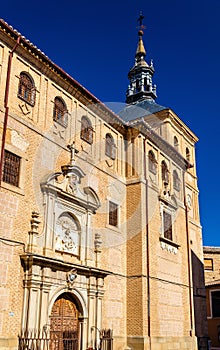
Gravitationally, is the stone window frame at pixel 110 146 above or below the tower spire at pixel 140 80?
below

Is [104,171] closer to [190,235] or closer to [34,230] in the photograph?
[34,230]

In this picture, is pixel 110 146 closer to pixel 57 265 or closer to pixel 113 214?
pixel 113 214

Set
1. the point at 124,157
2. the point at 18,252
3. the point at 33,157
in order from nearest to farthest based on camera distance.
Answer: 1. the point at 18,252
2. the point at 33,157
3. the point at 124,157

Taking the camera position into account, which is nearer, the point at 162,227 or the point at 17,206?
the point at 17,206

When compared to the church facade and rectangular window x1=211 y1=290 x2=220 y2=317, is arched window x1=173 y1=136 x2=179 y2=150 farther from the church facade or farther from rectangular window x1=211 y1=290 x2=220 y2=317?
rectangular window x1=211 y1=290 x2=220 y2=317

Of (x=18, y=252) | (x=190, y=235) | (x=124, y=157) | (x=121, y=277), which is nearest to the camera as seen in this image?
(x=18, y=252)

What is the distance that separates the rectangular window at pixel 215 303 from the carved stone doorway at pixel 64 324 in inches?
900

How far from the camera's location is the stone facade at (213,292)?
34653 millimetres

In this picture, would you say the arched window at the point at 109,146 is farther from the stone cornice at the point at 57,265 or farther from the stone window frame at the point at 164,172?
the stone cornice at the point at 57,265

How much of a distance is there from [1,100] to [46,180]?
301cm

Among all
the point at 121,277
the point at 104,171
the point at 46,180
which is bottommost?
the point at 121,277

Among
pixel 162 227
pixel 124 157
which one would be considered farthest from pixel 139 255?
pixel 124 157

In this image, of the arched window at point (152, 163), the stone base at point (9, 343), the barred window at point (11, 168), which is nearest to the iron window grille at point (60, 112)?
the barred window at point (11, 168)

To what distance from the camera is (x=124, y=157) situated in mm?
20359
